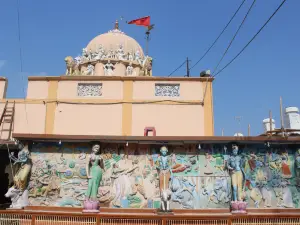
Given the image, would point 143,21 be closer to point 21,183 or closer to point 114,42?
point 114,42

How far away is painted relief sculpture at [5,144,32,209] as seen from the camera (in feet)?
35.6

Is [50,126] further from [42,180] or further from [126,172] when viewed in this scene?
[126,172]

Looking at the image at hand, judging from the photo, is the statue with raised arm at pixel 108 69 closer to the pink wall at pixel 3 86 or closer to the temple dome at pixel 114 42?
the temple dome at pixel 114 42

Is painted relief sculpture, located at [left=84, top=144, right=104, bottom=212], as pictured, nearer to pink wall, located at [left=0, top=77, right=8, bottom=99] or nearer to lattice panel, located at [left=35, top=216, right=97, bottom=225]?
lattice panel, located at [left=35, top=216, right=97, bottom=225]

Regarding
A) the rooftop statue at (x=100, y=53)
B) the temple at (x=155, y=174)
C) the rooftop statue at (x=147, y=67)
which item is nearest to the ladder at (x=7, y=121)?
the temple at (x=155, y=174)

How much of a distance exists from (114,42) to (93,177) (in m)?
13.8

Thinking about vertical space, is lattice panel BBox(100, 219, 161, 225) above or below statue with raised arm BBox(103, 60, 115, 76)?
below

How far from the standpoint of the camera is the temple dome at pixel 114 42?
73.7ft

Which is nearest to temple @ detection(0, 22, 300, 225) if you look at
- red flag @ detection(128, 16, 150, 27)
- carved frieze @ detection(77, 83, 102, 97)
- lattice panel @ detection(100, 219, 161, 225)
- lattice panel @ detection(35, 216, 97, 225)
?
lattice panel @ detection(35, 216, 97, 225)

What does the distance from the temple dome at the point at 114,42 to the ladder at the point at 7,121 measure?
819cm

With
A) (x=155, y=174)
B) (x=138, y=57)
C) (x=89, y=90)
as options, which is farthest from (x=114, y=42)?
(x=155, y=174)

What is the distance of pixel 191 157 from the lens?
1159 centimetres

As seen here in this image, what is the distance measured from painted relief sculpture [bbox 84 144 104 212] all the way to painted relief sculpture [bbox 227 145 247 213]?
14.9ft

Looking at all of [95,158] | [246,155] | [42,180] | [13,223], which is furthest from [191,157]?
[13,223]
